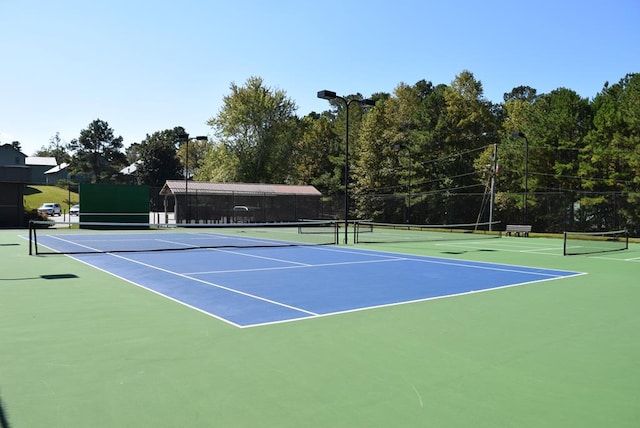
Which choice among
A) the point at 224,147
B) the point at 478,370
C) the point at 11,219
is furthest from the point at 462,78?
the point at 478,370

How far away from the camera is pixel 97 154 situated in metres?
93.7

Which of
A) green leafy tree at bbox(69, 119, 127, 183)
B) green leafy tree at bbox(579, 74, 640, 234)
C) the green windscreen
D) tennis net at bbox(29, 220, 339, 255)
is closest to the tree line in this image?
green leafy tree at bbox(579, 74, 640, 234)

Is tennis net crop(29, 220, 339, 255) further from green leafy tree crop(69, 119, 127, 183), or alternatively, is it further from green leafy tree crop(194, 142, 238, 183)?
green leafy tree crop(69, 119, 127, 183)

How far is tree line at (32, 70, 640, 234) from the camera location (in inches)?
1225

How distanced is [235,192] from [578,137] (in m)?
25.2

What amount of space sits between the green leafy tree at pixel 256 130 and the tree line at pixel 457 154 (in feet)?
0.37

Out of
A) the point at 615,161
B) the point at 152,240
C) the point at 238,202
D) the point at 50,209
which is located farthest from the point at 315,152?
the point at 152,240

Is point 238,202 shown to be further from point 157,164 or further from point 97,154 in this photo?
point 97,154

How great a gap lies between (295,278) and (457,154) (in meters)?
35.2

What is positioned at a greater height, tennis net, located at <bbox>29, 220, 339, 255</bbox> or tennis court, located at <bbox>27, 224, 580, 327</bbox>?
tennis net, located at <bbox>29, 220, 339, 255</bbox>

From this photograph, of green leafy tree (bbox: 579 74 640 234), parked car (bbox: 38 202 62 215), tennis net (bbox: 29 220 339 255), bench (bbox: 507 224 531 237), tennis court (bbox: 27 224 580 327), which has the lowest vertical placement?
tennis court (bbox: 27 224 580 327)

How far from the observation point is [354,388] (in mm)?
4418

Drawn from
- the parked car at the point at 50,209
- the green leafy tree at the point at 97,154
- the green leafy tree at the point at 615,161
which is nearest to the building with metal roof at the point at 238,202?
the parked car at the point at 50,209

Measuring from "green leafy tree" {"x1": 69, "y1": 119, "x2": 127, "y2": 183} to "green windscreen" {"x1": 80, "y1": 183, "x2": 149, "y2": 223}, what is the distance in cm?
5992
